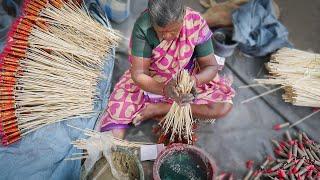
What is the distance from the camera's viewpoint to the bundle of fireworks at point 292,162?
9.78 ft

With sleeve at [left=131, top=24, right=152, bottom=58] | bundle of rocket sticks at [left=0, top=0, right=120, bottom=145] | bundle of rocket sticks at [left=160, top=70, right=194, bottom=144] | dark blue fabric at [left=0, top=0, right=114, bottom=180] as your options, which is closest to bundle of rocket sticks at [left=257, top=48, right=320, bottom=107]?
bundle of rocket sticks at [left=160, top=70, right=194, bottom=144]

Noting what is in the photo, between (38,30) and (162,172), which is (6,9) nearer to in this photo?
(38,30)

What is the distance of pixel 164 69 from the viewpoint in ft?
9.44

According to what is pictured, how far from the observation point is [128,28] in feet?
12.3

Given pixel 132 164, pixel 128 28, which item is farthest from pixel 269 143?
pixel 128 28

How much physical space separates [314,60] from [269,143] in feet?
2.65

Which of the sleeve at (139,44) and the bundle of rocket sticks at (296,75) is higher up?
the sleeve at (139,44)

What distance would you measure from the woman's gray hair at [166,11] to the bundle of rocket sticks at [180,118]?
11.8 inches

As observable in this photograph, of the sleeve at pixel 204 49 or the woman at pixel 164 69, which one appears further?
the sleeve at pixel 204 49

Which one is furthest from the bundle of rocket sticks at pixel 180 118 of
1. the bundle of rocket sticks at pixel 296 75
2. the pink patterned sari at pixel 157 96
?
the bundle of rocket sticks at pixel 296 75

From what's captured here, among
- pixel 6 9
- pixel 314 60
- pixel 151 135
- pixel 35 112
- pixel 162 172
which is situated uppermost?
pixel 6 9

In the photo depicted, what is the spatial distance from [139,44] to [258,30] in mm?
1404

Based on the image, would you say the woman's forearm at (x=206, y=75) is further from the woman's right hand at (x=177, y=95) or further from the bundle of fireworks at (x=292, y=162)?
the bundle of fireworks at (x=292, y=162)

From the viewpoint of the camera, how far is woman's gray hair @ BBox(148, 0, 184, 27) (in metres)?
2.30
